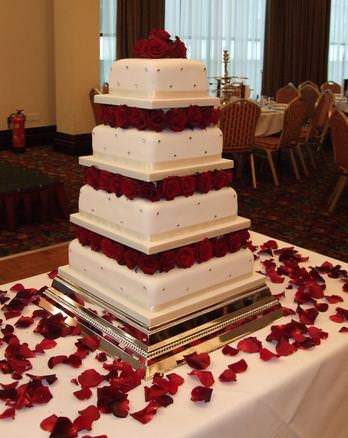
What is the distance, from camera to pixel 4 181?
14.7 ft

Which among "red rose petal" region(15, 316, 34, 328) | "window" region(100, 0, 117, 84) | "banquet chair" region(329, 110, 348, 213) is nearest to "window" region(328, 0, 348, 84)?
"window" region(100, 0, 117, 84)

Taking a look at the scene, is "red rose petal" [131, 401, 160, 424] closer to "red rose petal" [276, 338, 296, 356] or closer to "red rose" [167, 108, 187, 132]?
"red rose petal" [276, 338, 296, 356]

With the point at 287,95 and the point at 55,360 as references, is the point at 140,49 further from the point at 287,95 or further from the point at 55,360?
the point at 287,95

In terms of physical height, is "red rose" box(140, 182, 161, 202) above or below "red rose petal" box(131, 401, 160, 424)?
above

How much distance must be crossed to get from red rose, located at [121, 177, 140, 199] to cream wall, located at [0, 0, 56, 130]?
243 inches

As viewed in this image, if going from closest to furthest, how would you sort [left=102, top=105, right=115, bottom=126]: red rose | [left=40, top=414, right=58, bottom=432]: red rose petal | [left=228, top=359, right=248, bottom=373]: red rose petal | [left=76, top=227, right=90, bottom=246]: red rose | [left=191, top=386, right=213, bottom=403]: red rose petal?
1. [left=40, top=414, right=58, bottom=432]: red rose petal
2. [left=191, top=386, right=213, bottom=403]: red rose petal
3. [left=228, top=359, right=248, bottom=373]: red rose petal
4. [left=102, top=105, right=115, bottom=126]: red rose
5. [left=76, top=227, right=90, bottom=246]: red rose

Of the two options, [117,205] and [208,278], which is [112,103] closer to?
[117,205]

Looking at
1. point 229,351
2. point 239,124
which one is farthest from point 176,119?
point 239,124

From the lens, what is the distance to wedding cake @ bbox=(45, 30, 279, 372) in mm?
1612

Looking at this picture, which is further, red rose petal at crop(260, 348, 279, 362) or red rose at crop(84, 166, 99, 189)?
red rose at crop(84, 166, 99, 189)

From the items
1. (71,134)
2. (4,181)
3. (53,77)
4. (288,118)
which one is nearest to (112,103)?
(4,181)

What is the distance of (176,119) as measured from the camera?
1.63m

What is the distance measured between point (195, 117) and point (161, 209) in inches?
11.8

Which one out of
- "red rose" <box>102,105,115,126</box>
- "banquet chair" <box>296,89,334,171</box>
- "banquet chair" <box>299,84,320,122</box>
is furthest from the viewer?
"banquet chair" <box>299,84,320,122</box>
